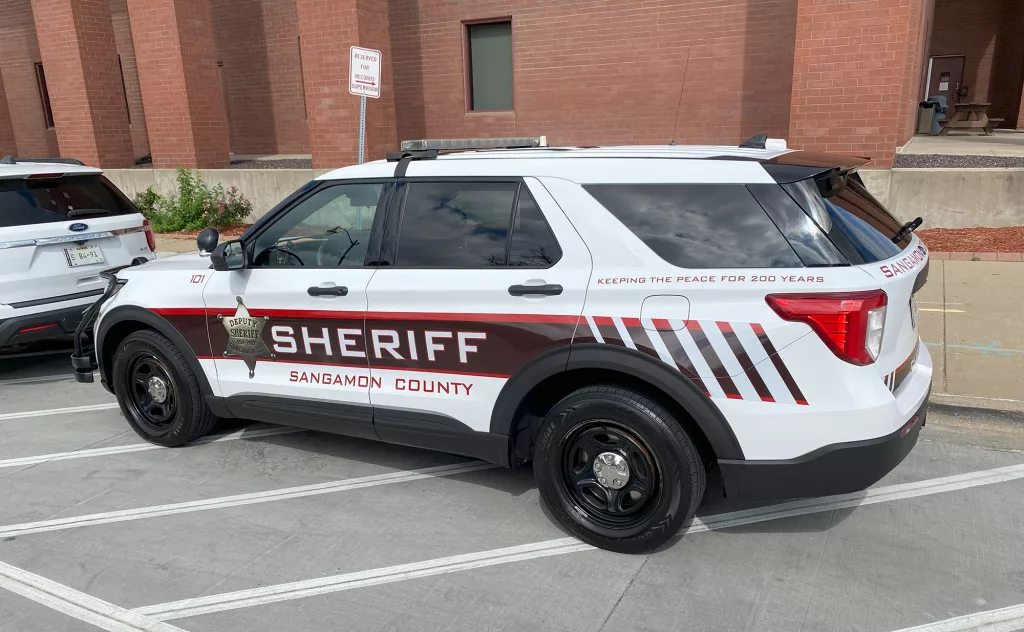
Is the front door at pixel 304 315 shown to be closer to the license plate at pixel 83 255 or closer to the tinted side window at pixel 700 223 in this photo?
the tinted side window at pixel 700 223

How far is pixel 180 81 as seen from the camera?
14.4 metres

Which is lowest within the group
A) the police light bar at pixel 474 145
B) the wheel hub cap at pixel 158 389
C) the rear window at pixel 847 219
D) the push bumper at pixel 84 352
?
the wheel hub cap at pixel 158 389

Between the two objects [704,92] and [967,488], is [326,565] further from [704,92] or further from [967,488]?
[704,92]

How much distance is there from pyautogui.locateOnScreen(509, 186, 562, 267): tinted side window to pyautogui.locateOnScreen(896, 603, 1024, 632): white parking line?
2.15m

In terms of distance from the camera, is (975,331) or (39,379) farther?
(39,379)

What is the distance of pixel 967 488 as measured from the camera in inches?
163

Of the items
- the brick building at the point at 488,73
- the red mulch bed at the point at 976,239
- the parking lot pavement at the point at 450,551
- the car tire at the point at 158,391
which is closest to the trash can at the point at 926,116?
the brick building at the point at 488,73

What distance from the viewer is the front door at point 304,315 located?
413 centimetres

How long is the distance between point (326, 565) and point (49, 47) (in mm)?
16391

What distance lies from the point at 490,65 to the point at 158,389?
11.3m

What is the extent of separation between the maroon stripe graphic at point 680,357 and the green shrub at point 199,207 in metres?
12.1

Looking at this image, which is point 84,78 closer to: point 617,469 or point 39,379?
point 39,379

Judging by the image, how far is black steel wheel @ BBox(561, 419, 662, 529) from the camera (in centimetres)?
345

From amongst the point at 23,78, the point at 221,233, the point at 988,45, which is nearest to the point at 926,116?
the point at 988,45
